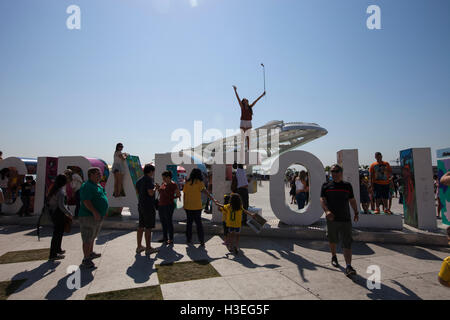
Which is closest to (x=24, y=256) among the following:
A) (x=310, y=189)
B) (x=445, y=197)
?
(x=310, y=189)

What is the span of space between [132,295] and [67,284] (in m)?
1.09

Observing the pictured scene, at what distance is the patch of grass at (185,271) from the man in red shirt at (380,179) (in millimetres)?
5360

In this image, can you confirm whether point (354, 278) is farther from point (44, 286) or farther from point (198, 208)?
point (44, 286)

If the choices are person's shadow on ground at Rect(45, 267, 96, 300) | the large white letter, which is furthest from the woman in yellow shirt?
the large white letter

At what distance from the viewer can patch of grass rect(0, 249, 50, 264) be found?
4.41 metres

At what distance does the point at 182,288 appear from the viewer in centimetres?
323

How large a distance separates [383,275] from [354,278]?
552mm

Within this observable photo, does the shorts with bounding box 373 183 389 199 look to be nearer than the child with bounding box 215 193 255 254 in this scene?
No

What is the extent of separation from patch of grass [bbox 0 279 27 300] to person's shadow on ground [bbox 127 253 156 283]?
1395 millimetres

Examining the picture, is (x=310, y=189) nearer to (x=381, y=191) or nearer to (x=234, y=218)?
(x=381, y=191)

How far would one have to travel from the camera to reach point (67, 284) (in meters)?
3.41

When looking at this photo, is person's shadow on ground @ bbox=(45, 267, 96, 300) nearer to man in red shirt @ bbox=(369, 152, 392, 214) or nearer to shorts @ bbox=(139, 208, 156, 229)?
shorts @ bbox=(139, 208, 156, 229)

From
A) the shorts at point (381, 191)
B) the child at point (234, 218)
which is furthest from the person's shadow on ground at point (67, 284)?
the shorts at point (381, 191)
